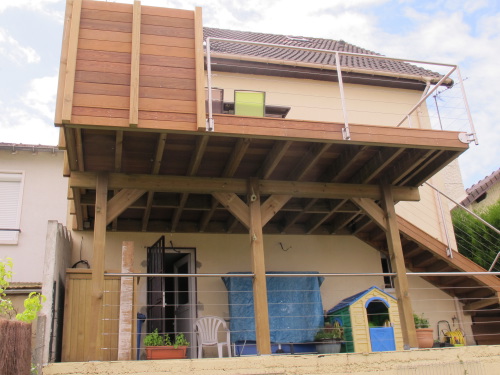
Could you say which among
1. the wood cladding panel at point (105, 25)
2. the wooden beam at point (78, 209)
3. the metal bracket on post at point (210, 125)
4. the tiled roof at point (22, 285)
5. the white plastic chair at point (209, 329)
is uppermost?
the wood cladding panel at point (105, 25)

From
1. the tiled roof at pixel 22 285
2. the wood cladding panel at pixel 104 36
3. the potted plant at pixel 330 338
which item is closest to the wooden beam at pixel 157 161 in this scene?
the wood cladding panel at pixel 104 36

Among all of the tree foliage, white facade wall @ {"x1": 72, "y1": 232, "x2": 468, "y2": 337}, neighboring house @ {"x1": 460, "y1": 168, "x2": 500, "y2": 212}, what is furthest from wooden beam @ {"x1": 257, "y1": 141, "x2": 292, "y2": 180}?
neighboring house @ {"x1": 460, "y1": 168, "x2": 500, "y2": 212}

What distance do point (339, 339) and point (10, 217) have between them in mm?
6079

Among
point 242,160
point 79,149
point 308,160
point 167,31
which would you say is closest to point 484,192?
point 308,160

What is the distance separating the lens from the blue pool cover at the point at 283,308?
887cm

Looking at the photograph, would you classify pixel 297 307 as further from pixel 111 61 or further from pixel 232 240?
pixel 111 61

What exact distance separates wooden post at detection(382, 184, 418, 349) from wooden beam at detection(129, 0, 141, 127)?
378 centimetres

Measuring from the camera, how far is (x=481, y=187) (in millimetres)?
18062

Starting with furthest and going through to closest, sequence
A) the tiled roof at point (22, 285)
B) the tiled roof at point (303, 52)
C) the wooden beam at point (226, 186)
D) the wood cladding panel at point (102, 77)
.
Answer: the tiled roof at point (303, 52), the tiled roof at point (22, 285), the wooden beam at point (226, 186), the wood cladding panel at point (102, 77)

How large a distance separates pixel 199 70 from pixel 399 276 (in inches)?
149

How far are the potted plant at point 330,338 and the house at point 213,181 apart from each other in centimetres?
82

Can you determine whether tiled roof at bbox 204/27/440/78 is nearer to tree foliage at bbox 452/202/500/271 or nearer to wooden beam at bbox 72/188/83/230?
tree foliage at bbox 452/202/500/271

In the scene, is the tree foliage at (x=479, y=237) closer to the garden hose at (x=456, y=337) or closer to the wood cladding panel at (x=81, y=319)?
the garden hose at (x=456, y=337)

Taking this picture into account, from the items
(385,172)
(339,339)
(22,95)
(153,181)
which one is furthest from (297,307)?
(22,95)
